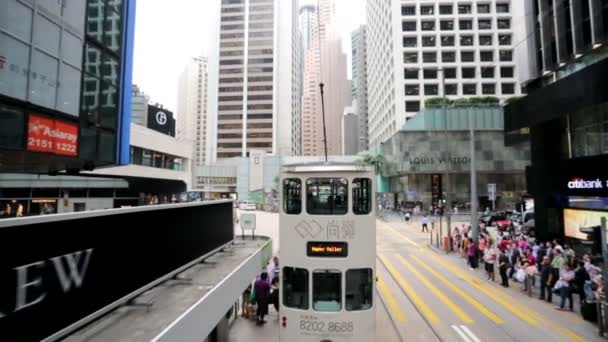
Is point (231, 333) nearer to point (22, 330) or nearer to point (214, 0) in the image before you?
point (22, 330)

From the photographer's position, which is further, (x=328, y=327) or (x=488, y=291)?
(x=488, y=291)

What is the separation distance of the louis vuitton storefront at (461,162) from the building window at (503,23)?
20.7m

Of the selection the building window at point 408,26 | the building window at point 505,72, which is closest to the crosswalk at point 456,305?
the building window at point 505,72

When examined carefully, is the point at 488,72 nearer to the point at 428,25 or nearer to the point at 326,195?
the point at 428,25

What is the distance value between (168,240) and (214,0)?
10355cm

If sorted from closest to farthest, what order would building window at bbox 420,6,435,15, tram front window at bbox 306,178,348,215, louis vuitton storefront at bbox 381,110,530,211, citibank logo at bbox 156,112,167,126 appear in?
tram front window at bbox 306,178,348,215
citibank logo at bbox 156,112,167,126
louis vuitton storefront at bbox 381,110,530,211
building window at bbox 420,6,435,15

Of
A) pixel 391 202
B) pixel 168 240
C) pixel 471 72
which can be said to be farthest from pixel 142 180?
pixel 471 72

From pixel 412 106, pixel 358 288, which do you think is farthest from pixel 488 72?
pixel 358 288

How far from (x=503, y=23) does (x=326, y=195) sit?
195ft

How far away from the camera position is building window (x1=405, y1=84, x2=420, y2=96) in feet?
172

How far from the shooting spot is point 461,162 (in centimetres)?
4325

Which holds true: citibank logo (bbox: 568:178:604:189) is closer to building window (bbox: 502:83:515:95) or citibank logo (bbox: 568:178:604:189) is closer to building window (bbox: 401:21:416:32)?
building window (bbox: 502:83:515:95)

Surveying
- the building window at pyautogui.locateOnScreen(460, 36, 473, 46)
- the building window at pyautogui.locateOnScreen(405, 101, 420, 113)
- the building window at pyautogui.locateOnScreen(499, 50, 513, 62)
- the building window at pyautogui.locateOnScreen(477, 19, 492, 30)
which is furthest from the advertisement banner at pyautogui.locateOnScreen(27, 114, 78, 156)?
the building window at pyautogui.locateOnScreen(477, 19, 492, 30)

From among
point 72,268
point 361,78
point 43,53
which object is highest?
point 361,78
